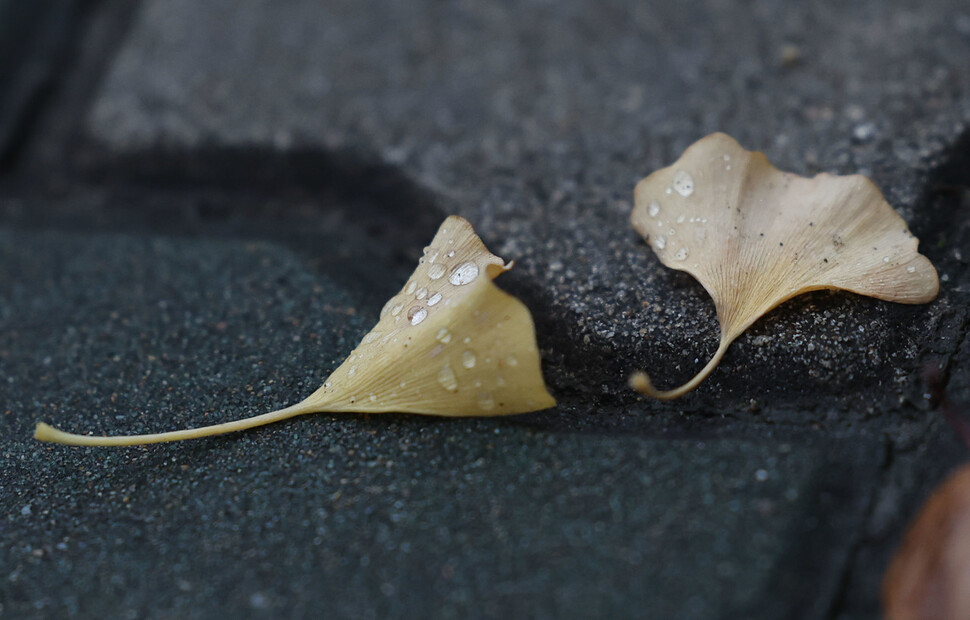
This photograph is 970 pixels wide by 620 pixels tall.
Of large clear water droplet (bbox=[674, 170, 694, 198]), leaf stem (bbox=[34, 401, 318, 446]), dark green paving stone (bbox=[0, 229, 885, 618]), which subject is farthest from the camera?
large clear water droplet (bbox=[674, 170, 694, 198])

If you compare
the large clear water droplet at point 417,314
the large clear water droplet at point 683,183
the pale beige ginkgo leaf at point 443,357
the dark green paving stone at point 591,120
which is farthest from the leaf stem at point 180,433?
the large clear water droplet at point 683,183

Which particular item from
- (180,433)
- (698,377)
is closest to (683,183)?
(698,377)

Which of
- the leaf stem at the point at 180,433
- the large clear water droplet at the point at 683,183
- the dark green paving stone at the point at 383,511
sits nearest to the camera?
the dark green paving stone at the point at 383,511

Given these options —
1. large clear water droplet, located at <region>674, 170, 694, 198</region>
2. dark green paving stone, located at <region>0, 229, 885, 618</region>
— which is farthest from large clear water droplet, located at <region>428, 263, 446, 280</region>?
large clear water droplet, located at <region>674, 170, 694, 198</region>

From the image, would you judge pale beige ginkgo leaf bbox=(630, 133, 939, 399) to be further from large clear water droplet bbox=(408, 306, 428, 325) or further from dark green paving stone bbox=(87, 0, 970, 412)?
large clear water droplet bbox=(408, 306, 428, 325)

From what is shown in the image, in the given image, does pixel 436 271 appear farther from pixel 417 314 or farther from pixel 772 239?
pixel 772 239

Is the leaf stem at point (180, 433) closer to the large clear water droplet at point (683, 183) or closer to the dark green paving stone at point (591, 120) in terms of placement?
the dark green paving stone at point (591, 120)
